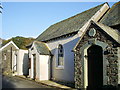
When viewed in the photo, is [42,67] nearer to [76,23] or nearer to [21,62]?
[76,23]

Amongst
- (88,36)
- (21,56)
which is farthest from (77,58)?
(21,56)

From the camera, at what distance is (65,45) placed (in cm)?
1491

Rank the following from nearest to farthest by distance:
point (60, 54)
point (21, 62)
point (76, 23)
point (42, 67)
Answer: point (76, 23), point (60, 54), point (42, 67), point (21, 62)

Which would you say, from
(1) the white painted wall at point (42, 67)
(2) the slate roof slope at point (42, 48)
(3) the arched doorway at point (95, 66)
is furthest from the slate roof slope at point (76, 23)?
(3) the arched doorway at point (95, 66)

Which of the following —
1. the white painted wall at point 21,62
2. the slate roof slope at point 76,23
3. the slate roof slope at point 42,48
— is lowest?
the white painted wall at point 21,62

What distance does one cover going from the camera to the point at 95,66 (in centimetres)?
1016

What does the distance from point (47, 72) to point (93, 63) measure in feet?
26.0

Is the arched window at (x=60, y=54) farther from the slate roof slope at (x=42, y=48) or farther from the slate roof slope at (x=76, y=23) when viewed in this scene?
the slate roof slope at (x=42, y=48)

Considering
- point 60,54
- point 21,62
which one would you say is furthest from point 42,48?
point 21,62

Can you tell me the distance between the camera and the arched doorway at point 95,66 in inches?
385

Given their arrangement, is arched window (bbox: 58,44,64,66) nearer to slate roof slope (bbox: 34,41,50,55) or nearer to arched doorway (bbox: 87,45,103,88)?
slate roof slope (bbox: 34,41,50,55)

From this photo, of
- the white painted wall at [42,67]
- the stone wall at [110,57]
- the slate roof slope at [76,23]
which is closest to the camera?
the stone wall at [110,57]

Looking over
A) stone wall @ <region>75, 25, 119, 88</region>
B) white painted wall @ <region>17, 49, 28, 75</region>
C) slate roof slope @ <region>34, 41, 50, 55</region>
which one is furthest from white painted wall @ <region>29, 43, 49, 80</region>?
stone wall @ <region>75, 25, 119, 88</region>

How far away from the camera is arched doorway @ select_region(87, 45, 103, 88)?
977 centimetres
